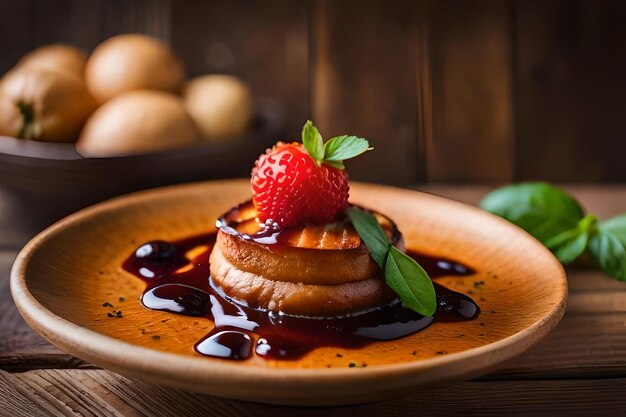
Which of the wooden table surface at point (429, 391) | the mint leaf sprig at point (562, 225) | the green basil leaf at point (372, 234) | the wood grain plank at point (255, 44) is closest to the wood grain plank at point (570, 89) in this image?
the wood grain plank at point (255, 44)

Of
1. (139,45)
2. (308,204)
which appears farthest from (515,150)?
(308,204)

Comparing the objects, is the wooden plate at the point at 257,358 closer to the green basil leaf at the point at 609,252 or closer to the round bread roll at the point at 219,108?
the green basil leaf at the point at 609,252

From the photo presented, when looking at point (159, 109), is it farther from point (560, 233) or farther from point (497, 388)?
point (497, 388)

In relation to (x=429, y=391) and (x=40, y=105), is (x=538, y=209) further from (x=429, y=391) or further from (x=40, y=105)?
(x=40, y=105)

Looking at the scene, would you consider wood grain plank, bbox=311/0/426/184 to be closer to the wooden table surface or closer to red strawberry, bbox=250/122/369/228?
the wooden table surface

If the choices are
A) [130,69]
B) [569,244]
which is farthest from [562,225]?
[130,69]

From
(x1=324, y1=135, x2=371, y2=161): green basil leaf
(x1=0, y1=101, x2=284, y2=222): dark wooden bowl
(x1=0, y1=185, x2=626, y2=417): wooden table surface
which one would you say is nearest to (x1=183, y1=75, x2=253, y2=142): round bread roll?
(x1=0, y1=101, x2=284, y2=222): dark wooden bowl
